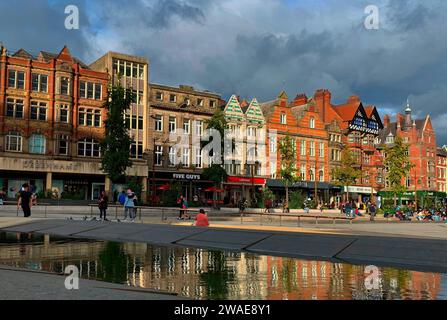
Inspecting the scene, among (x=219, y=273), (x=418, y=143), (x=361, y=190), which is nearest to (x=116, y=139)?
(x=219, y=273)

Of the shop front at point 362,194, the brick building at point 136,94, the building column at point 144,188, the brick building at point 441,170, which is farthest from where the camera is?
the brick building at point 441,170

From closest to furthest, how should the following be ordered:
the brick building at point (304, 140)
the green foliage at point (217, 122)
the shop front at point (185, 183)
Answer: the green foliage at point (217, 122), the shop front at point (185, 183), the brick building at point (304, 140)

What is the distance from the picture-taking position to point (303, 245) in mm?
12852

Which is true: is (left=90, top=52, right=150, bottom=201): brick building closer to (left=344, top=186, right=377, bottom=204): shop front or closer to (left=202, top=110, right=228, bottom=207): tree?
(left=202, top=110, right=228, bottom=207): tree

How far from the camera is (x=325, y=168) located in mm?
78125

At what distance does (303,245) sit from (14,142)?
46446 mm

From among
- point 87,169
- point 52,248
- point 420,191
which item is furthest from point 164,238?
point 420,191

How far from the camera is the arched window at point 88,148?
184 ft

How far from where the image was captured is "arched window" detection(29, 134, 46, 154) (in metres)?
53.0

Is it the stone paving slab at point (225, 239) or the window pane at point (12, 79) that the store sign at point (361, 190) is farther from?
the stone paving slab at point (225, 239)

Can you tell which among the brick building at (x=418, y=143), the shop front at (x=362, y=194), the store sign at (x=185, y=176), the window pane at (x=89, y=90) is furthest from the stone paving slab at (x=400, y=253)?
the brick building at (x=418, y=143)

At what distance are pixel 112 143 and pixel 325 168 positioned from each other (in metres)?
44.5

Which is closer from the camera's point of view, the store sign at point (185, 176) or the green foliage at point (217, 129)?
the green foliage at point (217, 129)
